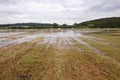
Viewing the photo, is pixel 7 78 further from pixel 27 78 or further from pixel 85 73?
pixel 85 73

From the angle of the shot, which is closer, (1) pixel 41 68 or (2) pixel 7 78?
(2) pixel 7 78

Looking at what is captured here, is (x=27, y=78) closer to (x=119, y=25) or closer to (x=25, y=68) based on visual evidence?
(x=25, y=68)

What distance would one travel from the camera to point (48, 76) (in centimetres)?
712

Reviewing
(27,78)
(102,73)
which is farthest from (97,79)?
(27,78)

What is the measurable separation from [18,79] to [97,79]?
306 centimetres

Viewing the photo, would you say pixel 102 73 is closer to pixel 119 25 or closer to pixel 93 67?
pixel 93 67

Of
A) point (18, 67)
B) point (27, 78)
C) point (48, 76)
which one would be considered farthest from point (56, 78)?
point (18, 67)

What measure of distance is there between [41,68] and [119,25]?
146393mm

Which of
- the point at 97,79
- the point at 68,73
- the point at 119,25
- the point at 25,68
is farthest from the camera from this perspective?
the point at 119,25

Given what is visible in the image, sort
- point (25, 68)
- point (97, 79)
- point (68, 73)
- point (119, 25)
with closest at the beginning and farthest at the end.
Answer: point (97, 79) → point (68, 73) → point (25, 68) → point (119, 25)

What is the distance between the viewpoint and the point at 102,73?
24.8 feet

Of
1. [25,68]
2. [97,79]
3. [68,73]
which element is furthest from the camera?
[25,68]

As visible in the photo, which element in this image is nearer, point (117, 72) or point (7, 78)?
point (7, 78)

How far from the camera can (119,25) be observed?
145375 mm
